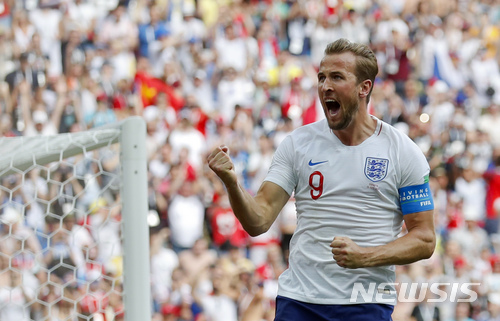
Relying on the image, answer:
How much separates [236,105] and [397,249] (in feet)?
30.2

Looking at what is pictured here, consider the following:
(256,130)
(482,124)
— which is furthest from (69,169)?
(482,124)

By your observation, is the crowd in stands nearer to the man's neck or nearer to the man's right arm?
the man's right arm

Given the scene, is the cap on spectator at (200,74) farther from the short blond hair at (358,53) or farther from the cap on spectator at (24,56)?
the short blond hair at (358,53)

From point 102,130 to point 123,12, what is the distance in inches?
390

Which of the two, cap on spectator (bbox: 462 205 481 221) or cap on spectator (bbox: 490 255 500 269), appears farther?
cap on spectator (bbox: 462 205 481 221)

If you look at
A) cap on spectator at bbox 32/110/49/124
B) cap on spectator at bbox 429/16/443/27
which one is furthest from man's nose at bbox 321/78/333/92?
cap on spectator at bbox 429/16/443/27

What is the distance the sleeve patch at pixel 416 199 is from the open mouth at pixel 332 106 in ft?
1.72

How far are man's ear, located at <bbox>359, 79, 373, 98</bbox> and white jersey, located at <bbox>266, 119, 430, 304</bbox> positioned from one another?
8.3 inches

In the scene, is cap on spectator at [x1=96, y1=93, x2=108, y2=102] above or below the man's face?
below

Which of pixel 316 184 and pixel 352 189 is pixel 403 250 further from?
pixel 316 184

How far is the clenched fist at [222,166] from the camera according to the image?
12.9 ft

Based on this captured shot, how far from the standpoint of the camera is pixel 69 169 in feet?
23.0

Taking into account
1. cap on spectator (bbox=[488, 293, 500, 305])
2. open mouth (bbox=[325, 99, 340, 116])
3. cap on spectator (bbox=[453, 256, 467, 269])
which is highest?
open mouth (bbox=[325, 99, 340, 116])

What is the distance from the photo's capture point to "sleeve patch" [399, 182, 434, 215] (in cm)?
415
